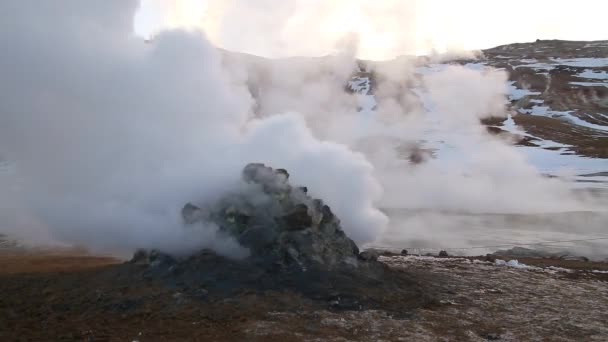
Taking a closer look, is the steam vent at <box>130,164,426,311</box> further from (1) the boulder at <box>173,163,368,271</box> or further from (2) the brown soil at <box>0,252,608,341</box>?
(2) the brown soil at <box>0,252,608,341</box>

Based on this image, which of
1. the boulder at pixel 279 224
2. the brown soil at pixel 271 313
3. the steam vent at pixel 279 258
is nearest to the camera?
the brown soil at pixel 271 313

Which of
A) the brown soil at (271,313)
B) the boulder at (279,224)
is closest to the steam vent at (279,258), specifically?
the boulder at (279,224)

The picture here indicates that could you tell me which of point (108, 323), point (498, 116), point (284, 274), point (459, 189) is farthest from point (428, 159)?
point (108, 323)

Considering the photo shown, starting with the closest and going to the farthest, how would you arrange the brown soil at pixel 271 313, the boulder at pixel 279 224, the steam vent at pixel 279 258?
the brown soil at pixel 271 313 < the steam vent at pixel 279 258 < the boulder at pixel 279 224

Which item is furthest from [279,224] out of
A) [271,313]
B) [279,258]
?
[271,313]

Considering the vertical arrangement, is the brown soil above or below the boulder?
below

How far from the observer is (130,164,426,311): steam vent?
438 inches

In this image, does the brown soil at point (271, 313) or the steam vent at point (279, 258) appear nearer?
the brown soil at point (271, 313)

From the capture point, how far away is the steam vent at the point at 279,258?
11122mm

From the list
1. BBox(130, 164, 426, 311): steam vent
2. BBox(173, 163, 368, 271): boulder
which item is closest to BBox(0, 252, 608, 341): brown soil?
BBox(130, 164, 426, 311): steam vent

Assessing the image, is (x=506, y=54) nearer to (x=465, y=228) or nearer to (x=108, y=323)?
(x=465, y=228)

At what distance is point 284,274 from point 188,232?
286 cm

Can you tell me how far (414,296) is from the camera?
11.4 m

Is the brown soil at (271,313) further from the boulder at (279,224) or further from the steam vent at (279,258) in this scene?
the boulder at (279,224)
